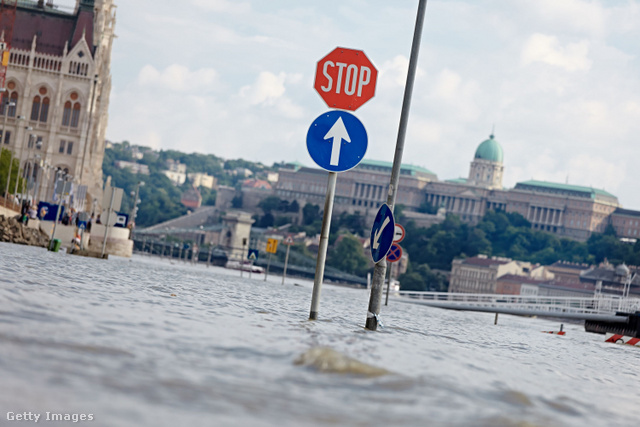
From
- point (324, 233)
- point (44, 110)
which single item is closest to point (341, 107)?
point (324, 233)

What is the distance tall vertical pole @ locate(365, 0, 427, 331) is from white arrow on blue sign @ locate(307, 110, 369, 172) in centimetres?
158

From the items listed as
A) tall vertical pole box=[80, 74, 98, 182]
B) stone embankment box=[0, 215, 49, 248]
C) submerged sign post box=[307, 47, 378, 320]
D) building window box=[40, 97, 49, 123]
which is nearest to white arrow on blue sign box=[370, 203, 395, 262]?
submerged sign post box=[307, 47, 378, 320]

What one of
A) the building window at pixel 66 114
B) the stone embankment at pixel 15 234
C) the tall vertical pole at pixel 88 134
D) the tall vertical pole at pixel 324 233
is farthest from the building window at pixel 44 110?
the tall vertical pole at pixel 324 233

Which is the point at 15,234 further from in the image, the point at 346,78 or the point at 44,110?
the point at 44,110

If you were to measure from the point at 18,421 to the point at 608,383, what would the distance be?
844cm

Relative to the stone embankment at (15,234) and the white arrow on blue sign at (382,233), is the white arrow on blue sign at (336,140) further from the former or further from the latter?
the stone embankment at (15,234)

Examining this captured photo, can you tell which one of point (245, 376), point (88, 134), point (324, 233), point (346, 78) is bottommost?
point (245, 376)

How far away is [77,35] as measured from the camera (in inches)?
4788

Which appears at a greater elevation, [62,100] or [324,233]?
[62,100]

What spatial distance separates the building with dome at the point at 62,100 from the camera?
114 metres

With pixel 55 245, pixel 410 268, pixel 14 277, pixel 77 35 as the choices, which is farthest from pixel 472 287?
pixel 14 277

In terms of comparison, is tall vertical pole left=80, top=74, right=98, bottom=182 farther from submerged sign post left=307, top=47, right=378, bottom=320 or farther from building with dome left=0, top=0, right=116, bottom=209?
submerged sign post left=307, top=47, right=378, bottom=320

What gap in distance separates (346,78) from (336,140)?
31.0 inches

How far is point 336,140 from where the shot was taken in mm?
13289
